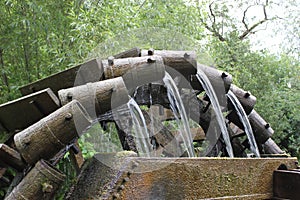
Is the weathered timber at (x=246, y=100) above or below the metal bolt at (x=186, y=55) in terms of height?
below

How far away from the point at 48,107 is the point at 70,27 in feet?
7.43

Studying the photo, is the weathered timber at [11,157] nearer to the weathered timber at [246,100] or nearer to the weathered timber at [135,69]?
the weathered timber at [135,69]

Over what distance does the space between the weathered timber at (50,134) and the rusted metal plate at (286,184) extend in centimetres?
159

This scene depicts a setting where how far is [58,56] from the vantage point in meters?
4.25

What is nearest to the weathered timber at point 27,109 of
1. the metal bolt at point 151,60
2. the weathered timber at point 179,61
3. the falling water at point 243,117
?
the metal bolt at point 151,60

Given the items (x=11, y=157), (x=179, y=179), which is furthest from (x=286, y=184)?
(x=11, y=157)

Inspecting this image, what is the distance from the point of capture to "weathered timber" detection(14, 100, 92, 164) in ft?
6.91

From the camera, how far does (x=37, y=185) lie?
2.11 metres

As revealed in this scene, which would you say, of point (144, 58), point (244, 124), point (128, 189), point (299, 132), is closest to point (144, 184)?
point (128, 189)

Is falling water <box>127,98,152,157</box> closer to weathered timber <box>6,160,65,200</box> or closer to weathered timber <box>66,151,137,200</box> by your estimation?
weathered timber <box>66,151,137,200</box>

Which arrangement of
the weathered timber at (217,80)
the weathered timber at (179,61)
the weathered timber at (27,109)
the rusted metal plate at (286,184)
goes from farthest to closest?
the weathered timber at (217,80) < the weathered timber at (179,61) < the rusted metal plate at (286,184) < the weathered timber at (27,109)

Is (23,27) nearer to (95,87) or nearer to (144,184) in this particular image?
(95,87)

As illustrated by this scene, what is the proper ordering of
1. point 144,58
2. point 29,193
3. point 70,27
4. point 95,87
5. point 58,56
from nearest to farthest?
1. point 29,193
2. point 95,87
3. point 144,58
4. point 58,56
5. point 70,27

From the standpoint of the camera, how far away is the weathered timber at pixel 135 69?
9.59 feet
